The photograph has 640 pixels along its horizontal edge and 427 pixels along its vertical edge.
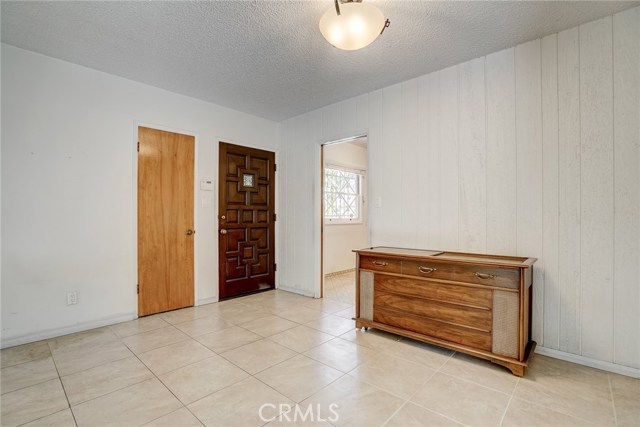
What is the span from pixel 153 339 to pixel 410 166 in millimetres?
3086

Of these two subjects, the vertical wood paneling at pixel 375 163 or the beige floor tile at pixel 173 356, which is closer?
the beige floor tile at pixel 173 356

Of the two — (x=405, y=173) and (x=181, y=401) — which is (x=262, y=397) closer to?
(x=181, y=401)

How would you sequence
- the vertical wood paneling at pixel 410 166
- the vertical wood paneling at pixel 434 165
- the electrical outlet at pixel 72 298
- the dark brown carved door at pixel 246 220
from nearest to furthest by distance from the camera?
1. the electrical outlet at pixel 72 298
2. the vertical wood paneling at pixel 434 165
3. the vertical wood paneling at pixel 410 166
4. the dark brown carved door at pixel 246 220

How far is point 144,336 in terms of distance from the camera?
2869 mm

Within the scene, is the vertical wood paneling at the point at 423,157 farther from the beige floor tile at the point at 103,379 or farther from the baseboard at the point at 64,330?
the baseboard at the point at 64,330

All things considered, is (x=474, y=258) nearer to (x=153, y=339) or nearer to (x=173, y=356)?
(x=173, y=356)

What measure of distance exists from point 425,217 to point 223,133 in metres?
2.87

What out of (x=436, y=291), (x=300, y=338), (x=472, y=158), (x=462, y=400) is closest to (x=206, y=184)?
(x=300, y=338)

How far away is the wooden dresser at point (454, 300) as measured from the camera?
2.19 metres

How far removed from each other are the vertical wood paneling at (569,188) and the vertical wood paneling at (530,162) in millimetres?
138

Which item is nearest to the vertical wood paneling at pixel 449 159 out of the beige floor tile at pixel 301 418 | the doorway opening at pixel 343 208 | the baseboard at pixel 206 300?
the beige floor tile at pixel 301 418

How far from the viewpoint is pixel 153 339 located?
2797 mm

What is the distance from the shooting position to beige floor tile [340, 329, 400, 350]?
2.68 m

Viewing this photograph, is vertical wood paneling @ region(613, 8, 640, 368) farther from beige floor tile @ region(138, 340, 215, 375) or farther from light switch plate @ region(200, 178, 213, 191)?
light switch plate @ region(200, 178, 213, 191)
